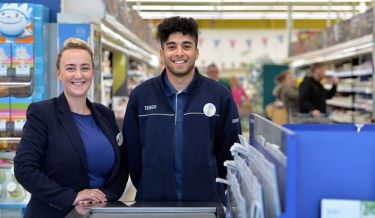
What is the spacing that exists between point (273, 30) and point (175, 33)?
18628 mm

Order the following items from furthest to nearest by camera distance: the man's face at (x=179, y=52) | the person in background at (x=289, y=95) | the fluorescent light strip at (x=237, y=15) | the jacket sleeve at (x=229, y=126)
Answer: the fluorescent light strip at (x=237, y=15) → the person in background at (x=289, y=95) → the jacket sleeve at (x=229, y=126) → the man's face at (x=179, y=52)

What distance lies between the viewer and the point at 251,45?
20.8m

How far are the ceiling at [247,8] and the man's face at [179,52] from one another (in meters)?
12.0

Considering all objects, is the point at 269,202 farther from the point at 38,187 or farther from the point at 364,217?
the point at 38,187

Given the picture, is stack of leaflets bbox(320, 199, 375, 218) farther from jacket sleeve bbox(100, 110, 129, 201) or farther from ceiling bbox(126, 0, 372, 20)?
ceiling bbox(126, 0, 372, 20)

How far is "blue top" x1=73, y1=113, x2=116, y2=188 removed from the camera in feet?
8.08

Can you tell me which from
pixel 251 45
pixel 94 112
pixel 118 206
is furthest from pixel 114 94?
pixel 251 45

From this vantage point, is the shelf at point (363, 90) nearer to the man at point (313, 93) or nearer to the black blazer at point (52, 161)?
the man at point (313, 93)

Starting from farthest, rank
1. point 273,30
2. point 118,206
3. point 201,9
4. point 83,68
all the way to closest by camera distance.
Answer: point 273,30, point 201,9, point 83,68, point 118,206

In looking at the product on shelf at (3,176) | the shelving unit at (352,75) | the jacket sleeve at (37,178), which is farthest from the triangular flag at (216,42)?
the jacket sleeve at (37,178)

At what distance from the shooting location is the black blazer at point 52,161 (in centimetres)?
230

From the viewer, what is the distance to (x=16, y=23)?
4.41 meters

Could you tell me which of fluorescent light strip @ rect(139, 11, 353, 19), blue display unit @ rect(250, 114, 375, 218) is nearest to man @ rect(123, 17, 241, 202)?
blue display unit @ rect(250, 114, 375, 218)

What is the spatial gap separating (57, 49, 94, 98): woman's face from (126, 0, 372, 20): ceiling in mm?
12072
